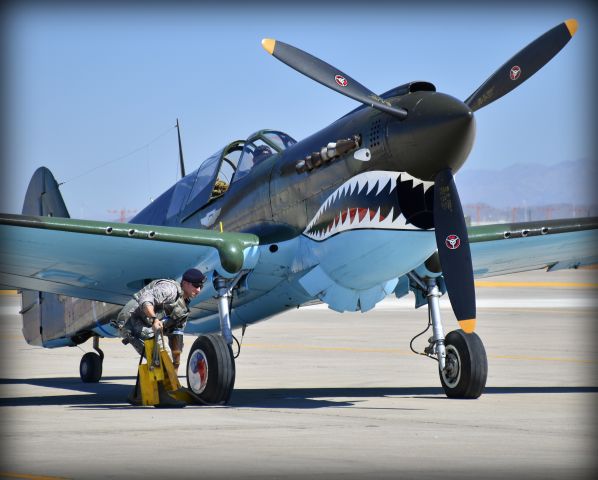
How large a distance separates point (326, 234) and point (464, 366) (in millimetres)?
2238

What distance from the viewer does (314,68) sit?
496 inches

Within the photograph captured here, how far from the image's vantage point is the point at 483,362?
13383mm

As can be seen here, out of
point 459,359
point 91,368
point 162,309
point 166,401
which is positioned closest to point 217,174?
point 162,309

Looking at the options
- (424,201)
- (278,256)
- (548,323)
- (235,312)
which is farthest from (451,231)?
(548,323)

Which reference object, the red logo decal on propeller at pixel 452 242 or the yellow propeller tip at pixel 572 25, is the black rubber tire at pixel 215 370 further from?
the yellow propeller tip at pixel 572 25

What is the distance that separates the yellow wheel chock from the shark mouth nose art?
2376mm

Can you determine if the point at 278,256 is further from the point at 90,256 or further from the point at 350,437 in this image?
the point at 350,437

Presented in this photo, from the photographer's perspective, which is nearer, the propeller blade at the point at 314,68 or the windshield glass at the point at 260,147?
the propeller blade at the point at 314,68

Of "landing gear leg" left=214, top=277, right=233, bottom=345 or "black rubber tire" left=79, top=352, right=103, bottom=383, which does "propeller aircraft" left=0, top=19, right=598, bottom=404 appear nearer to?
"landing gear leg" left=214, top=277, right=233, bottom=345

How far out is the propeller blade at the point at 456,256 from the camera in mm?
12031

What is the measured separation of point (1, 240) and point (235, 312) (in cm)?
331

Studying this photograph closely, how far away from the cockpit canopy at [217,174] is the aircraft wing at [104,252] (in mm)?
1411

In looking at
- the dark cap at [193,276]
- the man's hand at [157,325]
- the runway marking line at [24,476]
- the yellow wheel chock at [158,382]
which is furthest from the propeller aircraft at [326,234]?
the runway marking line at [24,476]

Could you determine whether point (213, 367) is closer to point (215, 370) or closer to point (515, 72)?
point (215, 370)
